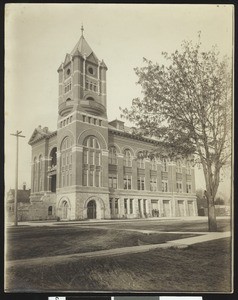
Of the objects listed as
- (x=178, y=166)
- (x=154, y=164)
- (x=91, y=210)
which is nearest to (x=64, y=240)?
(x=91, y=210)

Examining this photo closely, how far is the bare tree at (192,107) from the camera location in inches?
196

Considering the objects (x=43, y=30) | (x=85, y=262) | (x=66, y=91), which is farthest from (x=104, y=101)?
(x=85, y=262)

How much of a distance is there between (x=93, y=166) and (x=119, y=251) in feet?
3.95

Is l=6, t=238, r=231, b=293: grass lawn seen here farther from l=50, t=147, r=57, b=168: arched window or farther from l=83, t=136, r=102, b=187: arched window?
l=50, t=147, r=57, b=168: arched window

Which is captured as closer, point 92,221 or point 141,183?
point 92,221

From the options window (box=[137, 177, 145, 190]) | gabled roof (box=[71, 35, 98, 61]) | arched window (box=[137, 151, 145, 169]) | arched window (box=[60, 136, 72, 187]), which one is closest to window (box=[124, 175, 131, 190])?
window (box=[137, 177, 145, 190])

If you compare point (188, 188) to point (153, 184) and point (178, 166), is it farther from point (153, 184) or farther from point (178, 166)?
point (153, 184)

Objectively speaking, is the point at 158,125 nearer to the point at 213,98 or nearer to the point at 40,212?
the point at 213,98

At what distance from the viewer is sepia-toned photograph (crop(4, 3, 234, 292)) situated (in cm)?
467

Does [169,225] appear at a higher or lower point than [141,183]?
lower

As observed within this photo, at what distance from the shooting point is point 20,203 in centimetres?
479

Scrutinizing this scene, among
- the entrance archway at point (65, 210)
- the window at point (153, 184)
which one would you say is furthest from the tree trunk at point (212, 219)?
the entrance archway at point (65, 210)

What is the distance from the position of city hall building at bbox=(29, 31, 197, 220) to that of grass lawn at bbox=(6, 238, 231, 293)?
0.59 metres

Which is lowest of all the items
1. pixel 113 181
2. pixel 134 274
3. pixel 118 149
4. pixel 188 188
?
pixel 134 274
